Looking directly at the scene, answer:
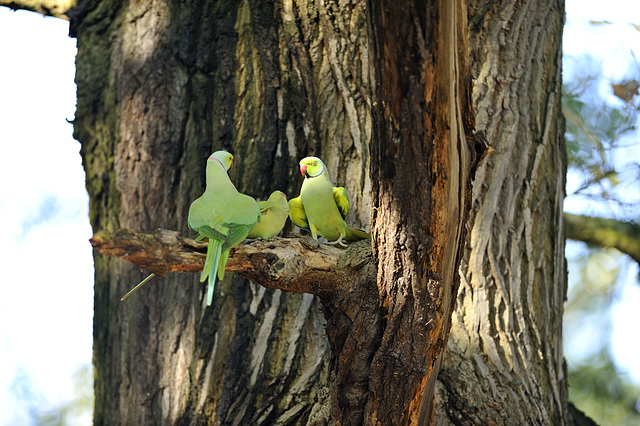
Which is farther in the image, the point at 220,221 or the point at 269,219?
the point at 269,219

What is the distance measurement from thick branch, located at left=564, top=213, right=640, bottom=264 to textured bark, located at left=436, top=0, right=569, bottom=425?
1101mm

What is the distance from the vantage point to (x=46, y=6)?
2896 millimetres

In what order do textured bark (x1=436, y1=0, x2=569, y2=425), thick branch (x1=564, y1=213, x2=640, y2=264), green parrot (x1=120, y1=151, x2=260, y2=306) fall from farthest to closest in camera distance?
thick branch (x1=564, y1=213, x2=640, y2=264) → textured bark (x1=436, y1=0, x2=569, y2=425) → green parrot (x1=120, y1=151, x2=260, y2=306)

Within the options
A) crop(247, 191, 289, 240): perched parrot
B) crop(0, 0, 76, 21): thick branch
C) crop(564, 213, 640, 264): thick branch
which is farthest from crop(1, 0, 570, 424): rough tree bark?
crop(564, 213, 640, 264): thick branch

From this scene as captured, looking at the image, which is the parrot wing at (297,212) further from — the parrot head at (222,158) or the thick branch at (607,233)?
the thick branch at (607,233)

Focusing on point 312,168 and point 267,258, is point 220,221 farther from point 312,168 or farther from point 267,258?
point 312,168

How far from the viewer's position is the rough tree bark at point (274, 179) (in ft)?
7.59

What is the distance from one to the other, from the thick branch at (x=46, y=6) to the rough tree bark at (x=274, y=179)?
11cm

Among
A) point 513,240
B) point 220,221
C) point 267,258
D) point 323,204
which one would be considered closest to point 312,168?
point 323,204

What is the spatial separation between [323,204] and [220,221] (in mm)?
506

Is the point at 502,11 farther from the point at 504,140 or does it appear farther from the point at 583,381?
the point at 583,381

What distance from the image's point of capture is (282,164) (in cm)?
254

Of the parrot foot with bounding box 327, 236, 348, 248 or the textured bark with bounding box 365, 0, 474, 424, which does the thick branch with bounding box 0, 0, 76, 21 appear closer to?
the parrot foot with bounding box 327, 236, 348, 248

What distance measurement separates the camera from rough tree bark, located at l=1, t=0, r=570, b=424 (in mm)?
2312
